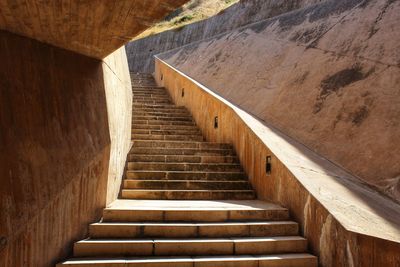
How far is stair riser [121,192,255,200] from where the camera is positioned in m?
5.71

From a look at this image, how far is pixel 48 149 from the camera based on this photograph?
11.7 feet

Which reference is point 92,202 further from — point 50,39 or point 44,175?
point 50,39

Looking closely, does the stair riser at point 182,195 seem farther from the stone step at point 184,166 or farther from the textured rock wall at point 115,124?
the stone step at point 184,166

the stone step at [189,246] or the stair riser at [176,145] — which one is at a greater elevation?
the stair riser at [176,145]

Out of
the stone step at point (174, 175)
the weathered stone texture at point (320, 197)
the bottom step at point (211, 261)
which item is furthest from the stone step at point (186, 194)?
the bottom step at point (211, 261)

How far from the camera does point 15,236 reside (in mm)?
3068

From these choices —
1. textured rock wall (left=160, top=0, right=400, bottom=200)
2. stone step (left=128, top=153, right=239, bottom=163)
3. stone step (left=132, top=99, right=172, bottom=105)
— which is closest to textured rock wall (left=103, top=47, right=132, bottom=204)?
stone step (left=128, top=153, right=239, bottom=163)

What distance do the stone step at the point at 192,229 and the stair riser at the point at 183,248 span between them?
22cm

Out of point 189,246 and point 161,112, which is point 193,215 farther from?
point 161,112

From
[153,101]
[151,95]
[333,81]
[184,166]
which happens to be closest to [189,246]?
[184,166]

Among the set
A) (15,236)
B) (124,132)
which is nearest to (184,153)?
(124,132)

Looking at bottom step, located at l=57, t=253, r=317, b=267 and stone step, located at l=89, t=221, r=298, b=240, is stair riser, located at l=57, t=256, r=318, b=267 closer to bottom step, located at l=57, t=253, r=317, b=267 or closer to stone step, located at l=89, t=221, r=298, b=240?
bottom step, located at l=57, t=253, r=317, b=267

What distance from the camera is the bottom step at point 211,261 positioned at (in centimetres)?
377

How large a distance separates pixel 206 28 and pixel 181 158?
8309mm
